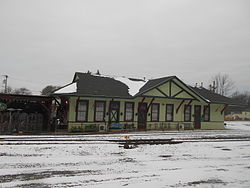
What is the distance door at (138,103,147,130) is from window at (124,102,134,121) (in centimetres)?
84

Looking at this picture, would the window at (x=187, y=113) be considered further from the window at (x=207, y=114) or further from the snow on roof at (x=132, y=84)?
the snow on roof at (x=132, y=84)

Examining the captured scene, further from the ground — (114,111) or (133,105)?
(133,105)

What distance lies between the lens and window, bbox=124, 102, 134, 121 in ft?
69.6

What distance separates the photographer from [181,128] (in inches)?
922

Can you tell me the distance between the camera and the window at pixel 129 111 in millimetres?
21203

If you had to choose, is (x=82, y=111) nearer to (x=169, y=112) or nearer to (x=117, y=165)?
(x=169, y=112)

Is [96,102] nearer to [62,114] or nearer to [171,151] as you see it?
[62,114]

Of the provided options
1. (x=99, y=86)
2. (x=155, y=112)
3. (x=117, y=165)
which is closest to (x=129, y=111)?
(x=155, y=112)

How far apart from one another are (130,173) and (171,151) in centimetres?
467

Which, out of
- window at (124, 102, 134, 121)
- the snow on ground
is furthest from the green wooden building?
the snow on ground

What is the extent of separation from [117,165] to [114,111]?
11.9 metres

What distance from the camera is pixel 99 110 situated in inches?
790

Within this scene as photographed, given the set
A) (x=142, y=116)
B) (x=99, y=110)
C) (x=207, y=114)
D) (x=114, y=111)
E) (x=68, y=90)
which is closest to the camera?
(x=68, y=90)

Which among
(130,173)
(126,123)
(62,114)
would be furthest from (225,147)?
(62,114)
